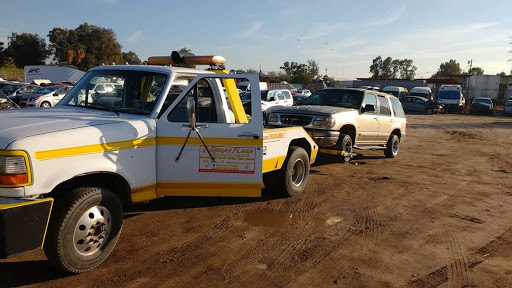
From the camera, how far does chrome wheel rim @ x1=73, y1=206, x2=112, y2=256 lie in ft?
12.2

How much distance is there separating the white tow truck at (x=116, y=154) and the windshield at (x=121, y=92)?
0.05 ft

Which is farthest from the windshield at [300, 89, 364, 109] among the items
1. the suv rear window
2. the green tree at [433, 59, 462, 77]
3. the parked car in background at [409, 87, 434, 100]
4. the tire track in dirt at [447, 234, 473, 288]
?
the green tree at [433, 59, 462, 77]

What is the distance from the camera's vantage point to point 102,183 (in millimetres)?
4254

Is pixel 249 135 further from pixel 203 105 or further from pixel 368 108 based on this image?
pixel 368 108

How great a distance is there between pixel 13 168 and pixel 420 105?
36485 mm

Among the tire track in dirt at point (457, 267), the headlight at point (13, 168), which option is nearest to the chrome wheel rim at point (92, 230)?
the headlight at point (13, 168)

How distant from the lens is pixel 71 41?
69.6 metres

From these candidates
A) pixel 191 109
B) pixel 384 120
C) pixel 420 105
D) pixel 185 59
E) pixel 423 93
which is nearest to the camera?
pixel 191 109

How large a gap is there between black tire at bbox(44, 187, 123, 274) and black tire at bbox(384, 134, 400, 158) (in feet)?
29.9

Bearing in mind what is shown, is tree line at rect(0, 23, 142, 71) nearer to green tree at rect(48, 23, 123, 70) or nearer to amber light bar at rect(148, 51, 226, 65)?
green tree at rect(48, 23, 123, 70)

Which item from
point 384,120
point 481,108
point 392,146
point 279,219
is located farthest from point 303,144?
point 481,108

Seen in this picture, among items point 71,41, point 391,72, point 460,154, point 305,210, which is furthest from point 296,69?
point 305,210

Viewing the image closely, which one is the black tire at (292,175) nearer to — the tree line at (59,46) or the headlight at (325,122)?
the headlight at (325,122)

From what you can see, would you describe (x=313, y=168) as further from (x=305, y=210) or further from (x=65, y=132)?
(x=65, y=132)
